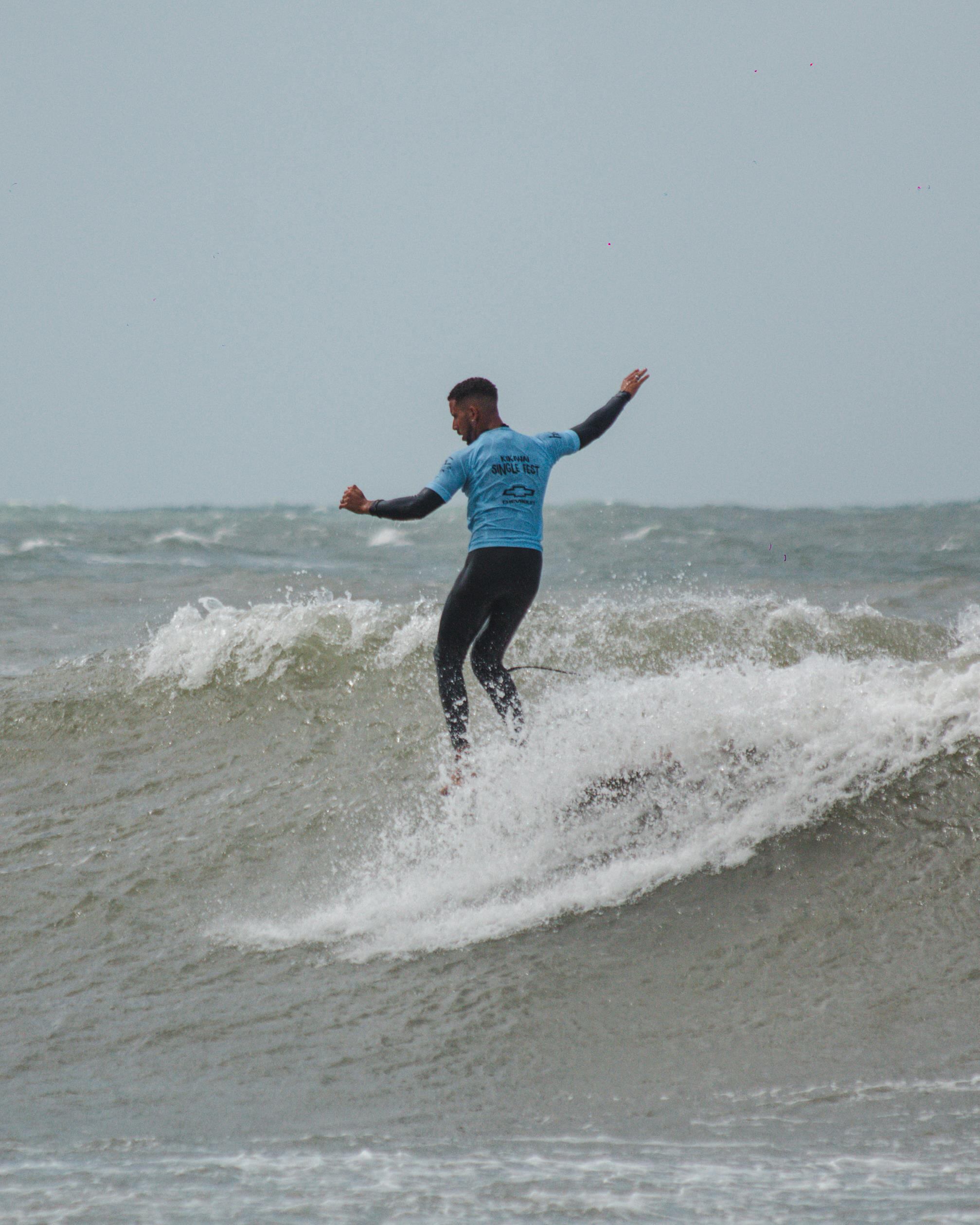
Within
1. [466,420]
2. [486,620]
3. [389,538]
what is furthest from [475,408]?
[389,538]

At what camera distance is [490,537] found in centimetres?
481

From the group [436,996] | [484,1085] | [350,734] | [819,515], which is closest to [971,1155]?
[484,1085]

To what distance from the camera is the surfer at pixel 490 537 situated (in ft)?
15.7

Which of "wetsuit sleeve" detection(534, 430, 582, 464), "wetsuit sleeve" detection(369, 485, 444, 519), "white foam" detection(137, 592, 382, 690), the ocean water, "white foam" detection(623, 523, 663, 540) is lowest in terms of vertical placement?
the ocean water

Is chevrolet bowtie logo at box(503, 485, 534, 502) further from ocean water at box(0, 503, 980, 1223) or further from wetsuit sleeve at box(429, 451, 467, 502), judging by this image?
ocean water at box(0, 503, 980, 1223)

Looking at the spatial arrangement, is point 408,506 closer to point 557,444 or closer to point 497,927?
point 557,444

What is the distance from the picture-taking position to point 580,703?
16.2 ft

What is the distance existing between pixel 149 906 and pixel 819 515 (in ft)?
90.8

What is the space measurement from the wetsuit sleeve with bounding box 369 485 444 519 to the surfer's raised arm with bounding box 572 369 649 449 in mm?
880

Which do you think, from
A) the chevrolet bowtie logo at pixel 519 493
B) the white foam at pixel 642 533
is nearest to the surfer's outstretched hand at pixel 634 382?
Answer: the chevrolet bowtie logo at pixel 519 493

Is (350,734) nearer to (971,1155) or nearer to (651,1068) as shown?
(651,1068)

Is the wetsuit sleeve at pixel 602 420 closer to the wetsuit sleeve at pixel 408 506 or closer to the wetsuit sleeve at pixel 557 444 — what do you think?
the wetsuit sleeve at pixel 557 444

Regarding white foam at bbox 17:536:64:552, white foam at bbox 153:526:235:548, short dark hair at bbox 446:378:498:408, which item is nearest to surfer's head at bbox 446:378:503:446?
short dark hair at bbox 446:378:498:408

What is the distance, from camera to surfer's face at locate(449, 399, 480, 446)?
492cm
